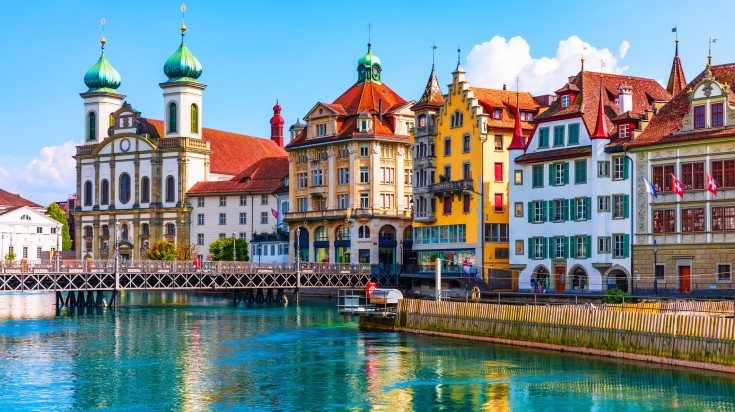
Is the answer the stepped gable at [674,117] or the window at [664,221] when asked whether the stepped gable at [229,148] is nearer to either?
the stepped gable at [674,117]

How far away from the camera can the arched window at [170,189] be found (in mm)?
149000

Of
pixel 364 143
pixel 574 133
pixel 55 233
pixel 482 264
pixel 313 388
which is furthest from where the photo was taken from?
pixel 55 233

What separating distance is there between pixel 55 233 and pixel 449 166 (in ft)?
335

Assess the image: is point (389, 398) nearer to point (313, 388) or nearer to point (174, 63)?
point (313, 388)

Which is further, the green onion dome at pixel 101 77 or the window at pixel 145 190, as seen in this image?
the green onion dome at pixel 101 77

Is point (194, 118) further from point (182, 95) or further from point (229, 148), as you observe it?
point (229, 148)

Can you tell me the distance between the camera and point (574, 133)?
8575 centimetres

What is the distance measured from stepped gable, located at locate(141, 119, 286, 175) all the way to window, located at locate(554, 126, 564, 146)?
7432 cm

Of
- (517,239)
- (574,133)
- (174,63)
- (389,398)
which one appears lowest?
(389,398)

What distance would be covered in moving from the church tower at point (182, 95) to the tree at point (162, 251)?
53.9ft

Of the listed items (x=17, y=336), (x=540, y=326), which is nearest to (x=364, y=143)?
(x=17, y=336)

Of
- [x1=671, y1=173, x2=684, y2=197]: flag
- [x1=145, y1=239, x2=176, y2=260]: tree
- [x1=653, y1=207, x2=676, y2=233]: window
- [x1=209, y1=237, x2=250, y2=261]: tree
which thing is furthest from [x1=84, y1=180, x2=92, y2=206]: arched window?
[x1=671, y1=173, x2=684, y2=197]: flag

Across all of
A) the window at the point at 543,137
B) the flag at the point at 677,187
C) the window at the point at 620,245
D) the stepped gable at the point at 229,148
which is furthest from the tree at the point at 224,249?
the flag at the point at 677,187

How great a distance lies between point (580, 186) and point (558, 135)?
4.59 metres
